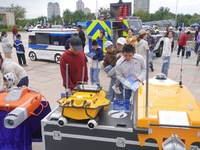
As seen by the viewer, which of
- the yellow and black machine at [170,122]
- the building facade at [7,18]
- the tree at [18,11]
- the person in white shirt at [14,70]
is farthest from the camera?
A: the tree at [18,11]

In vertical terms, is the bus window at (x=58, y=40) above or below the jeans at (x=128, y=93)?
above

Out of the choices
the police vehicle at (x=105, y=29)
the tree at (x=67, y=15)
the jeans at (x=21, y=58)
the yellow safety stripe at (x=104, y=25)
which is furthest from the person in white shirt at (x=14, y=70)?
the tree at (x=67, y=15)

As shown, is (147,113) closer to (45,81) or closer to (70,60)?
(70,60)

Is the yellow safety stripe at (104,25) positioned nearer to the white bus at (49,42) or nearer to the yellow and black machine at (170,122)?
the white bus at (49,42)

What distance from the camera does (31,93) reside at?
2660 mm

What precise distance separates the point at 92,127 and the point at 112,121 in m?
0.28

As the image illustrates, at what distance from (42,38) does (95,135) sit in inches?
309

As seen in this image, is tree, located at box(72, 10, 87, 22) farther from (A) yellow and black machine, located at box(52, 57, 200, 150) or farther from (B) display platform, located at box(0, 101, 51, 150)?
(A) yellow and black machine, located at box(52, 57, 200, 150)

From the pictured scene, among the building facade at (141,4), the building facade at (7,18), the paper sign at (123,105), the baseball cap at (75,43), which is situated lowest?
the paper sign at (123,105)

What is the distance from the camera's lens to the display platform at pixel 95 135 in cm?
209

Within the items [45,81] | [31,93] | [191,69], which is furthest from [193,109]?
[191,69]

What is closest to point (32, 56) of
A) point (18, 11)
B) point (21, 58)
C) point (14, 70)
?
point (21, 58)

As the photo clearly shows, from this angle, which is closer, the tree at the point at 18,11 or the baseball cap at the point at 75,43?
the baseball cap at the point at 75,43

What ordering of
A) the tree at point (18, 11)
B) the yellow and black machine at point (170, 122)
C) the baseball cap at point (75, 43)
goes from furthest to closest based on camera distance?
1. the tree at point (18, 11)
2. the baseball cap at point (75, 43)
3. the yellow and black machine at point (170, 122)
